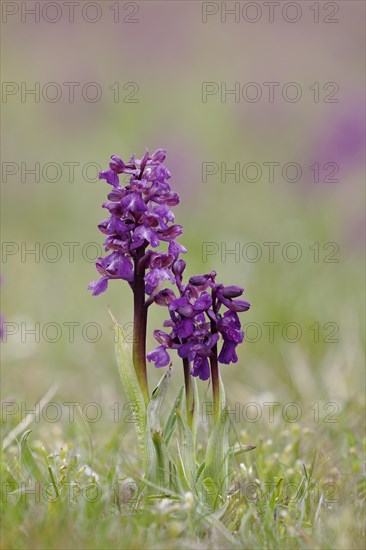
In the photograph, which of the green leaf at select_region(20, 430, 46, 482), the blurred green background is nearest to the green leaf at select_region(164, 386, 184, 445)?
the green leaf at select_region(20, 430, 46, 482)

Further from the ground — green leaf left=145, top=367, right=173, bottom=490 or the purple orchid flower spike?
the purple orchid flower spike

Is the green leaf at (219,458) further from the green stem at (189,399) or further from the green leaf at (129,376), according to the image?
the green leaf at (129,376)

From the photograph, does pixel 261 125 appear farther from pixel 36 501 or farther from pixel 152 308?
pixel 36 501

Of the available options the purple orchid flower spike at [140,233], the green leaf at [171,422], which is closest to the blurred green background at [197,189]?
the green leaf at [171,422]

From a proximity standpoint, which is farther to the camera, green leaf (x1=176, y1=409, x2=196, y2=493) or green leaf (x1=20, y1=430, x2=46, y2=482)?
green leaf (x1=20, y1=430, x2=46, y2=482)

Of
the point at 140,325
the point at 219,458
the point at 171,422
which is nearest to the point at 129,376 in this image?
the point at 140,325

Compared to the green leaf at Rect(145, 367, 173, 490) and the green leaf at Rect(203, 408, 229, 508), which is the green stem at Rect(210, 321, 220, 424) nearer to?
the green leaf at Rect(203, 408, 229, 508)
